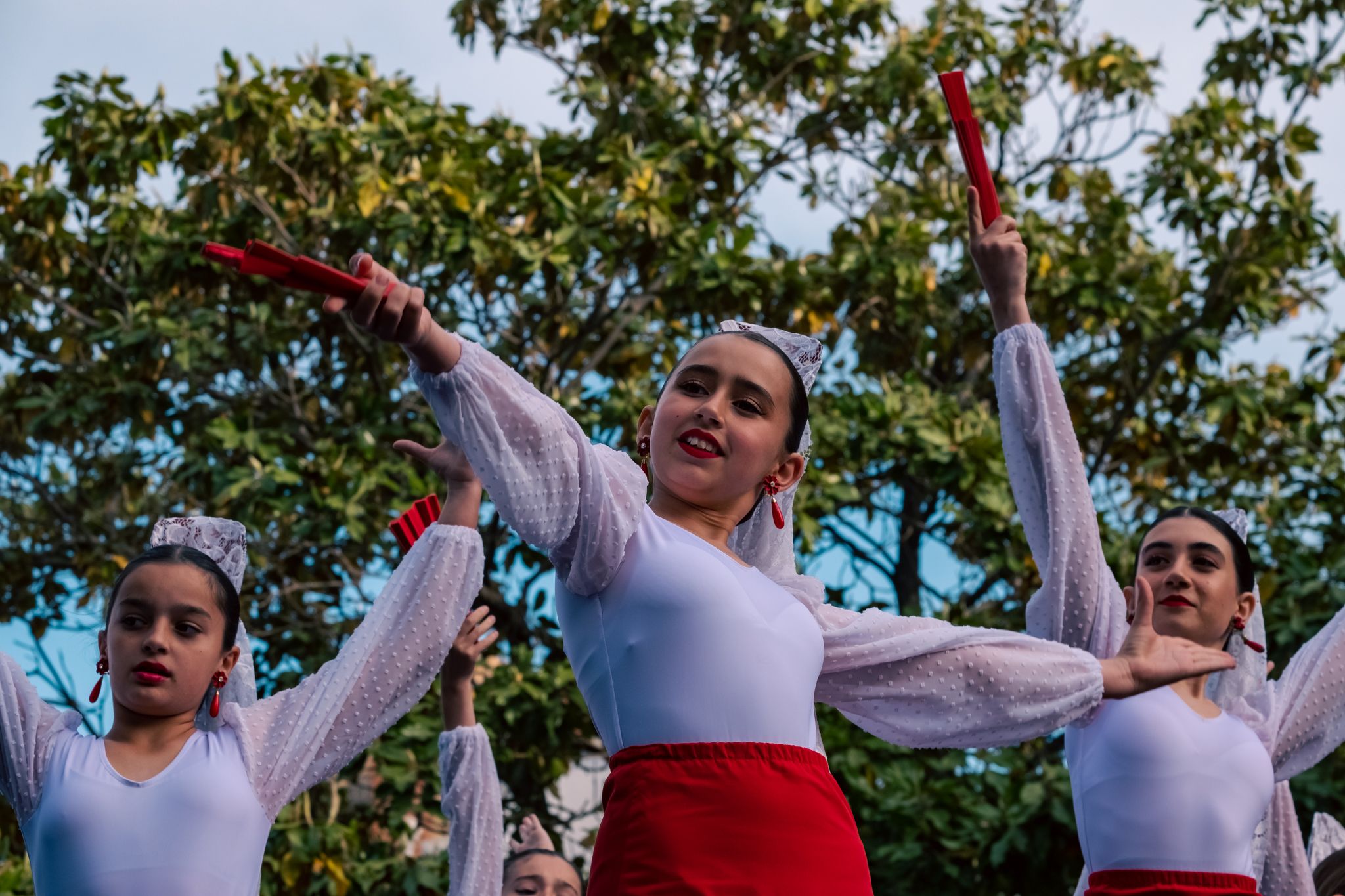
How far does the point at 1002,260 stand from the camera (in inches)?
113

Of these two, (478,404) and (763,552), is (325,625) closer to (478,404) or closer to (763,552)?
(763,552)

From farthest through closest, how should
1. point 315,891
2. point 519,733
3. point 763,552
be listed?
point 519,733 < point 315,891 < point 763,552

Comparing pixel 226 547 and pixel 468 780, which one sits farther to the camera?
pixel 468 780

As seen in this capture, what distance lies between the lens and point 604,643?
2143mm

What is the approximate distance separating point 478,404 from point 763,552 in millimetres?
728

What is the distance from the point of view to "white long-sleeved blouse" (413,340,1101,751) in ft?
6.56

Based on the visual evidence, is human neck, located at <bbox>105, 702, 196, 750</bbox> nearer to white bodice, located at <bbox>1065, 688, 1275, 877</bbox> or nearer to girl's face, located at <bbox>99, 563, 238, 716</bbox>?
girl's face, located at <bbox>99, 563, 238, 716</bbox>

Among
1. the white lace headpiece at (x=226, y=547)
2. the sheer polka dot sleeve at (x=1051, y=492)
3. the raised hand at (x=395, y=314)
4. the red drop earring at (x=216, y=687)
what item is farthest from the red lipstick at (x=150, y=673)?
the sheer polka dot sleeve at (x=1051, y=492)

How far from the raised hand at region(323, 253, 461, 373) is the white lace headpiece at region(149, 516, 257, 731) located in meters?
1.24

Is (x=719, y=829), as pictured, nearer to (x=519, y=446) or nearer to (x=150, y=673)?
(x=519, y=446)

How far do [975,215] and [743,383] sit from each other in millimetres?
833

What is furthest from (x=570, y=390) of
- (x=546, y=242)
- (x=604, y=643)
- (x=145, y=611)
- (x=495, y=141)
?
(x=604, y=643)

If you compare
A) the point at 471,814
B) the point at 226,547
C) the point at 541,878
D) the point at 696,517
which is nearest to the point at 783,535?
the point at 696,517

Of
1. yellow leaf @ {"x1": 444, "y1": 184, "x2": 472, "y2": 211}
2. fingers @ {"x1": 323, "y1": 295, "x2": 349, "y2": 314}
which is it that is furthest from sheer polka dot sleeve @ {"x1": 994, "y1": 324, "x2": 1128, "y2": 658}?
yellow leaf @ {"x1": 444, "y1": 184, "x2": 472, "y2": 211}
